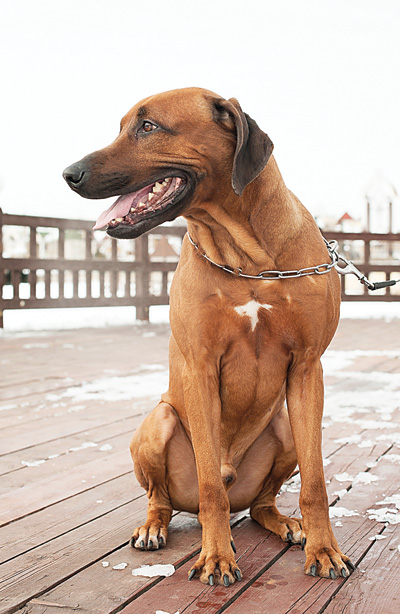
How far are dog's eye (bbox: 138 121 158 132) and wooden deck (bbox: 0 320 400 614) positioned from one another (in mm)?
1213

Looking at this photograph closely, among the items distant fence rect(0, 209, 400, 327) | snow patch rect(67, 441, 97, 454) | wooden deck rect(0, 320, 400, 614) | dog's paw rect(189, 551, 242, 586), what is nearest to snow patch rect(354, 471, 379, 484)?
wooden deck rect(0, 320, 400, 614)

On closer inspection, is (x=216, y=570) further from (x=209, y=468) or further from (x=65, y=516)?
(x=65, y=516)

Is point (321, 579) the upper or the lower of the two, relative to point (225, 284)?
lower

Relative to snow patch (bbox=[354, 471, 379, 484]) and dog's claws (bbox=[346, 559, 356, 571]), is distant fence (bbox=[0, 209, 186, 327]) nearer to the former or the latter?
snow patch (bbox=[354, 471, 379, 484])

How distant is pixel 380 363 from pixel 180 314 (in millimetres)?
4326

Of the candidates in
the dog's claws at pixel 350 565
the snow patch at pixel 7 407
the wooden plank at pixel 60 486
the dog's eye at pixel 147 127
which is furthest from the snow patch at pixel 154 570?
the snow patch at pixel 7 407

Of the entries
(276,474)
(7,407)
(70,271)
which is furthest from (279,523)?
(70,271)

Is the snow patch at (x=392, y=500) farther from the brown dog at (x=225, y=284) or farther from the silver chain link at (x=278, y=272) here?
the silver chain link at (x=278, y=272)

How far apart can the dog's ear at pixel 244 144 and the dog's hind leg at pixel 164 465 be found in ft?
2.60

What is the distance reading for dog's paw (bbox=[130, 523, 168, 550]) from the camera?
197cm

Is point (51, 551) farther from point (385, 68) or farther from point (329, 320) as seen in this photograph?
point (385, 68)

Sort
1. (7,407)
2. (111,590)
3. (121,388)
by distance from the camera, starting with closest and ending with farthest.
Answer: (111,590)
(7,407)
(121,388)

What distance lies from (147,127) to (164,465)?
3.38 feet

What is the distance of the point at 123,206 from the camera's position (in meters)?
1.87
